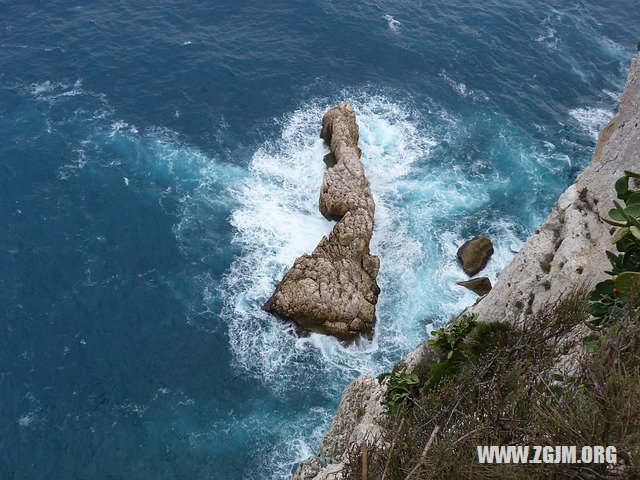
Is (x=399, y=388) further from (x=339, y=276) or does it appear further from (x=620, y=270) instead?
(x=339, y=276)

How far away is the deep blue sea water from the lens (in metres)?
43.8

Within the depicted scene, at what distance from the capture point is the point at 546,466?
1184 centimetres

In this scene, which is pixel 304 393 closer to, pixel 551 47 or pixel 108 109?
pixel 108 109

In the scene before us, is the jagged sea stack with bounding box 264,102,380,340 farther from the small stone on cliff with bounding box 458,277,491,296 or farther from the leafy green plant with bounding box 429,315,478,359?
the leafy green plant with bounding box 429,315,478,359

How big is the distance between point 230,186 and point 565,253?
147 feet

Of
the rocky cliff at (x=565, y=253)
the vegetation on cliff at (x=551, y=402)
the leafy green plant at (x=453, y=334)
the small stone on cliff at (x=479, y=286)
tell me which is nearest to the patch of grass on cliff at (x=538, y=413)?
the vegetation on cliff at (x=551, y=402)

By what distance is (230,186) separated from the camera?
63.2 metres

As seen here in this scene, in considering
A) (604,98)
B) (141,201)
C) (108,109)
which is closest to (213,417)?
(141,201)

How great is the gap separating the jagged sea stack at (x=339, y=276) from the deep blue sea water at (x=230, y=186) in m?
1.97

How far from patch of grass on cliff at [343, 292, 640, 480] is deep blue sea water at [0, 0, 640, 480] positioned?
28626 millimetres

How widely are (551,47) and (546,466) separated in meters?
92.6

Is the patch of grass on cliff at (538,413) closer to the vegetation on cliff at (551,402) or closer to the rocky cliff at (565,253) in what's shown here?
the vegetation on cliff at (551,402)

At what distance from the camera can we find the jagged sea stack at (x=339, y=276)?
49.6 meters

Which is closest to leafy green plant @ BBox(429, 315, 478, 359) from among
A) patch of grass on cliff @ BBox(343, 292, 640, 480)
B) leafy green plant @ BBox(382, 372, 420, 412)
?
leafy green plant @ BBox(382, 372, 420, 412)
